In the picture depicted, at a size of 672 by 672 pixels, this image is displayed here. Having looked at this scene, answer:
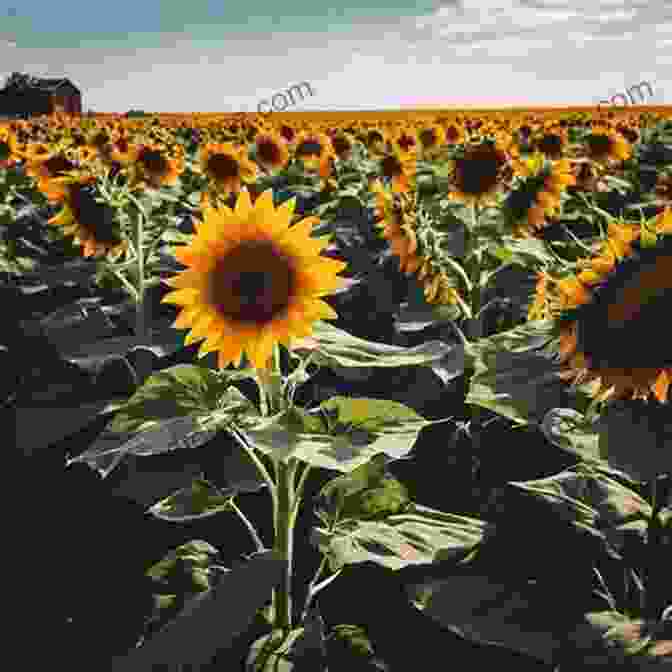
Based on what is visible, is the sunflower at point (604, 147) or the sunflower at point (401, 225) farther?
the sunflower at point (604, 147)

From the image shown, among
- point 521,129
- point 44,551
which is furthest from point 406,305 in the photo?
point 521,129

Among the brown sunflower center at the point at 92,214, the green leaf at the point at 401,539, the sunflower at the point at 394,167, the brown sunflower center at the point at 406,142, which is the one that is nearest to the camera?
the green leaf at the point at 401,539

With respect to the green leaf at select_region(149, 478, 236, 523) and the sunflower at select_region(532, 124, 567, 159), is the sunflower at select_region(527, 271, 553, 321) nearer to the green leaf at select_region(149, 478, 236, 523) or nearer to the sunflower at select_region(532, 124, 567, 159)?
the green leaf at select_region(149, 478, 236, 523)

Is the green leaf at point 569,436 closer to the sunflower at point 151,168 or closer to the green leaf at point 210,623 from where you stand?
the green leaf at point 210,623

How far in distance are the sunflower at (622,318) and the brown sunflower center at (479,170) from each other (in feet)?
9.45

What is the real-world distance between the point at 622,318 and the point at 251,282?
914mm

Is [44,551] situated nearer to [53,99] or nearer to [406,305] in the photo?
[406,305]

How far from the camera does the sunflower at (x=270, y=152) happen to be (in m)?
8.19

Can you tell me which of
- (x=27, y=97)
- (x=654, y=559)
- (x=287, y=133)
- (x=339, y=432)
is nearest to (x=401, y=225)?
(x=339, y=432)

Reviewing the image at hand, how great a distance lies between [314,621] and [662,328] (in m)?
1.33

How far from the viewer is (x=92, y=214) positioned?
154 inches

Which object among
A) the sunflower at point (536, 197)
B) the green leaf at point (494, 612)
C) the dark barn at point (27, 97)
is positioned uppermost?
the dark barn at point (27, 97)

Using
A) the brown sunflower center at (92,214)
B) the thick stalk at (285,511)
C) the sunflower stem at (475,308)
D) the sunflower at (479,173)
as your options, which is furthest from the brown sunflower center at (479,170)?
the thick stalk at (285,511)

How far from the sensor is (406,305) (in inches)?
148
